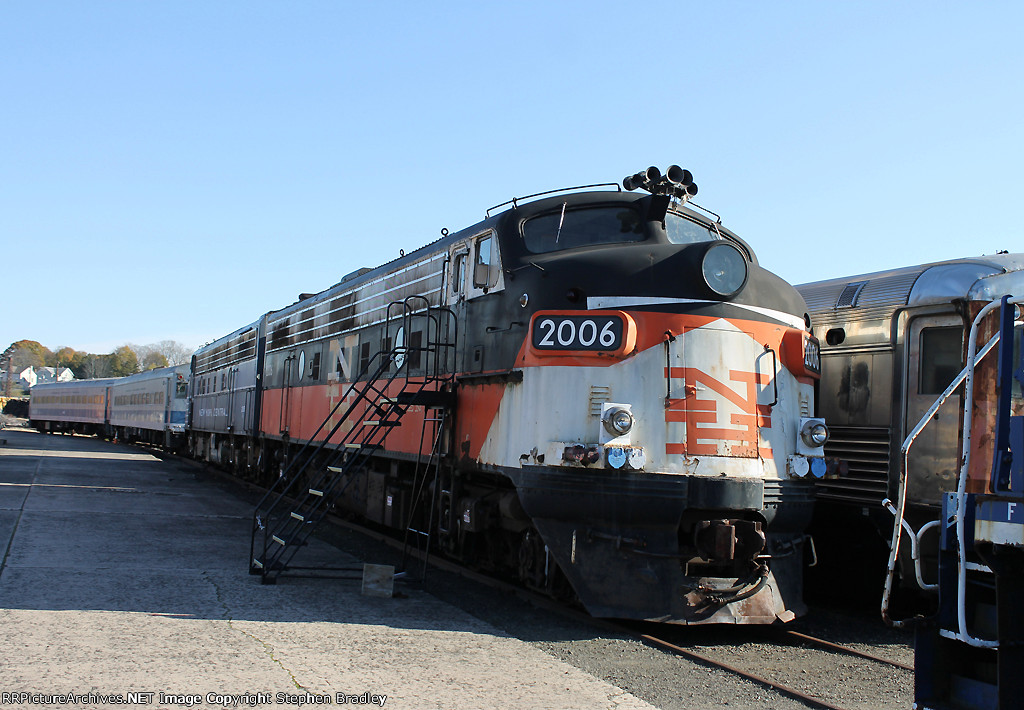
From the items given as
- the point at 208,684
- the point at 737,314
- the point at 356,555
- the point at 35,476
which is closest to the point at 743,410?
the point at 737,314

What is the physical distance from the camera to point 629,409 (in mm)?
6953

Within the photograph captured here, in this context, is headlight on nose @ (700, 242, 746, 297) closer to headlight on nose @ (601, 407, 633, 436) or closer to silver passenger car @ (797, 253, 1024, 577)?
headlight on nose @ (601, 407, 633, 436)

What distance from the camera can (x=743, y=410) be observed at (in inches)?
283

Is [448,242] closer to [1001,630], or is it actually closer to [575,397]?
[575,397]

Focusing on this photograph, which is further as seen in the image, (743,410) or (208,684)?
(743,410)

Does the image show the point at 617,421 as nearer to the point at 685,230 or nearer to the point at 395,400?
the point at 685,230

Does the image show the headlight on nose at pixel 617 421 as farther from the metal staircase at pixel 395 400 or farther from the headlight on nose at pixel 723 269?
the metal staircase at pixel 395 400

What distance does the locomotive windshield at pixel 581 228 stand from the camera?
808 centimetres

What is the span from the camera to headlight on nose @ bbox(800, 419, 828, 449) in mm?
7625

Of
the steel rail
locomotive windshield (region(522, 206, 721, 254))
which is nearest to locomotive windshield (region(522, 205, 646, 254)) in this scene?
locomotive windshield (region(522, 206, 721, 254))

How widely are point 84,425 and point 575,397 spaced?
5552 centimetres

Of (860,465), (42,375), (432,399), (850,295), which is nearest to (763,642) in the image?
(860,465)

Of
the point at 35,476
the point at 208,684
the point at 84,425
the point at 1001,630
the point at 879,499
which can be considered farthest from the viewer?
the point at 84,425

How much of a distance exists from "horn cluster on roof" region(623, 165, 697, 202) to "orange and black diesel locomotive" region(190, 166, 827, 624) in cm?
2
